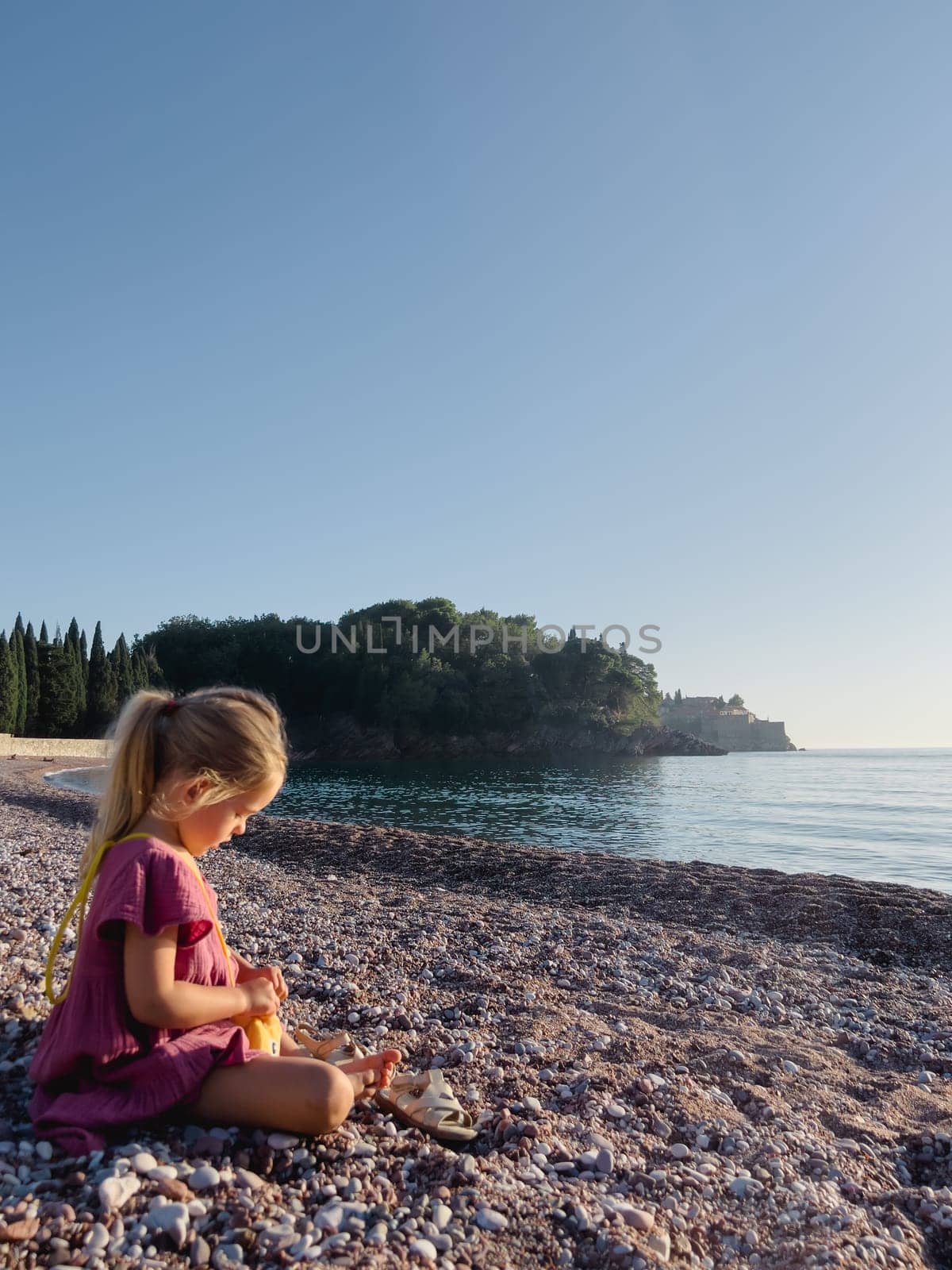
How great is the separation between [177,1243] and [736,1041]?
183 inches

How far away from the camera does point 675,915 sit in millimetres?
11883

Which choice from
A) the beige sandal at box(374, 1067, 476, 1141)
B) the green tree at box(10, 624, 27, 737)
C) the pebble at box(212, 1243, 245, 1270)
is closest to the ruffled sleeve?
the pebble at box(212, 1243, 245, 1270)

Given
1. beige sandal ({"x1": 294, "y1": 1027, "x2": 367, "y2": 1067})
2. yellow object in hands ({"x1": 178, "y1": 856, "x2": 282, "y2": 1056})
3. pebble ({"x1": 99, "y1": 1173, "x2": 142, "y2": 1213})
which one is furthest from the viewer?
beige sandal ({"x1": 294, "y1": 1027, "x2": 367, "y2": 1067})

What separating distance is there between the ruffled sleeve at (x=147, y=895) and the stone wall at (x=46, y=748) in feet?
188

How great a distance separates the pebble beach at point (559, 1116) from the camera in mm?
2771

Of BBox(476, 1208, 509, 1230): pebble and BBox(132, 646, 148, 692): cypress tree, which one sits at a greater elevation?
BBox(132, 646, 148, 692): cypress tree

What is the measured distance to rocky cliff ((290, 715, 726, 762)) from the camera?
9400 centimetres

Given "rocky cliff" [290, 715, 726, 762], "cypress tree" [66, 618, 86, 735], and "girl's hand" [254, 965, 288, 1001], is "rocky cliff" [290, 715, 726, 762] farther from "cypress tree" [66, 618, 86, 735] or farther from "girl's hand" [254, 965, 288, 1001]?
"girl's hand" [254, 965, 288, 1001]

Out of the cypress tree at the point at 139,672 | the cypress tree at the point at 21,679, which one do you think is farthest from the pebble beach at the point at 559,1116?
the cypress tree at the point at 139,672

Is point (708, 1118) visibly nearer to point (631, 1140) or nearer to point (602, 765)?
point (631, 1140)

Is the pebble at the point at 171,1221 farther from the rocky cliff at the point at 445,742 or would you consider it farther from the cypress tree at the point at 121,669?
the rocky cliff at the point at 445,742

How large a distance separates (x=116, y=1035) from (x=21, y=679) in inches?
2792

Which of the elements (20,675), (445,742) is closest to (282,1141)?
(20,675)

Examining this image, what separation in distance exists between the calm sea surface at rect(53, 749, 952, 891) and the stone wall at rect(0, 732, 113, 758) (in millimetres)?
12694
